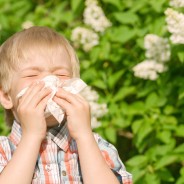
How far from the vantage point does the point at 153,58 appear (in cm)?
413

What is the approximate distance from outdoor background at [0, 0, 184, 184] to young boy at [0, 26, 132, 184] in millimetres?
1197

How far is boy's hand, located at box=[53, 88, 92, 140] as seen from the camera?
8.04 feet

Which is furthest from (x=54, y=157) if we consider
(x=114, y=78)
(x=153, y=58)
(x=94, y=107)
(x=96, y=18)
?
(x=96, y=18)

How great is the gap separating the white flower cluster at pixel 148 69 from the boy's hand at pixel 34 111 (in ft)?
5.53

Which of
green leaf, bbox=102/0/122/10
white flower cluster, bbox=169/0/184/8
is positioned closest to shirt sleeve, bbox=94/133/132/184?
white flower cluster, bbox=169/0/184/8

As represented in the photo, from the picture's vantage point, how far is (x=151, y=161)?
13.1 ft

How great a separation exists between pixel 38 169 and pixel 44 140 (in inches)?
4.3

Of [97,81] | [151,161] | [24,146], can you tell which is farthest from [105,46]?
[24,146]

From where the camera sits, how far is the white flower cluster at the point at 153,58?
402 cm

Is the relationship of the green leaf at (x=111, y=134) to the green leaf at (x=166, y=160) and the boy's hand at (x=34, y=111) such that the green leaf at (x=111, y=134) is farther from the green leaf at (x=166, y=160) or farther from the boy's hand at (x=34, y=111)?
the boy's hand at (x=34, y=111)

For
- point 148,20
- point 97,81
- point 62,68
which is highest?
point 62,68

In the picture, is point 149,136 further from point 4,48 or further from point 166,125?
point 4,48

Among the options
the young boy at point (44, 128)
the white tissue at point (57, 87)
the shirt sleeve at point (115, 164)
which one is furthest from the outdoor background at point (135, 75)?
the white tissue at point (57, 87)

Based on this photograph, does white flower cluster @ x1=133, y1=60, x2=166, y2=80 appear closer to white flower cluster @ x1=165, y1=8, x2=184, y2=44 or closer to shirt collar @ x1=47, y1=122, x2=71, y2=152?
white flower cluster @ x1=165, y1=8, x2=184, y2=44
